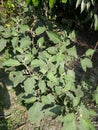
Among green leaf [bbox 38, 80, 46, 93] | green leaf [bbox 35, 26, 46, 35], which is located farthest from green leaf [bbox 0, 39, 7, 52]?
green leaf [bbox 38, 80, 46, 93]

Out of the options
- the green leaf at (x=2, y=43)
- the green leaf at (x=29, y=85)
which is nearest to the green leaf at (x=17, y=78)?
the green leaf at (x=29, y=85)

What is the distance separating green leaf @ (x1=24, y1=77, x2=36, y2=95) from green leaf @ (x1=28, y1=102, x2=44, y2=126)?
0.15m

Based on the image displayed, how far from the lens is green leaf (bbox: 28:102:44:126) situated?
364 centimetres

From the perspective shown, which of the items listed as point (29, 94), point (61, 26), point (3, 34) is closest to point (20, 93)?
point (29, 94)

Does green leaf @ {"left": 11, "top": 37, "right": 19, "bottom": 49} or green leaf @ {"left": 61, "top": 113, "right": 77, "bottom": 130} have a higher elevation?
green leaf @ {"left": 11, "top": 37, "right": 19, "bottom": 49}

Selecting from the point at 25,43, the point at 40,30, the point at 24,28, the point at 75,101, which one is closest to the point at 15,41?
the point at 25,43

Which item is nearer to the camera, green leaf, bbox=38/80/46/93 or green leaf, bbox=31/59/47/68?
green leaf, bbox=38/80/46/93

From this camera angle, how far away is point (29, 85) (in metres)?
3.66

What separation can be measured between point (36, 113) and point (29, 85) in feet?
1.01

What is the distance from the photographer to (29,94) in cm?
376

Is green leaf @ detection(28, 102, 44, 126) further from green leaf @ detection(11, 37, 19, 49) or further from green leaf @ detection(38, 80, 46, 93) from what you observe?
green leaf @ detection(11, 37, 19, 49)

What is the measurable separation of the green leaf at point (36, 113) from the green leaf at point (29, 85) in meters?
0.15

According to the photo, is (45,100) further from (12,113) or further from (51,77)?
(12,113)

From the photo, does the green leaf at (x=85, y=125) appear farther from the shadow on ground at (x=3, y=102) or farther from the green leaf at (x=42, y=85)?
the shadow on ground at (x=3, y=102)
